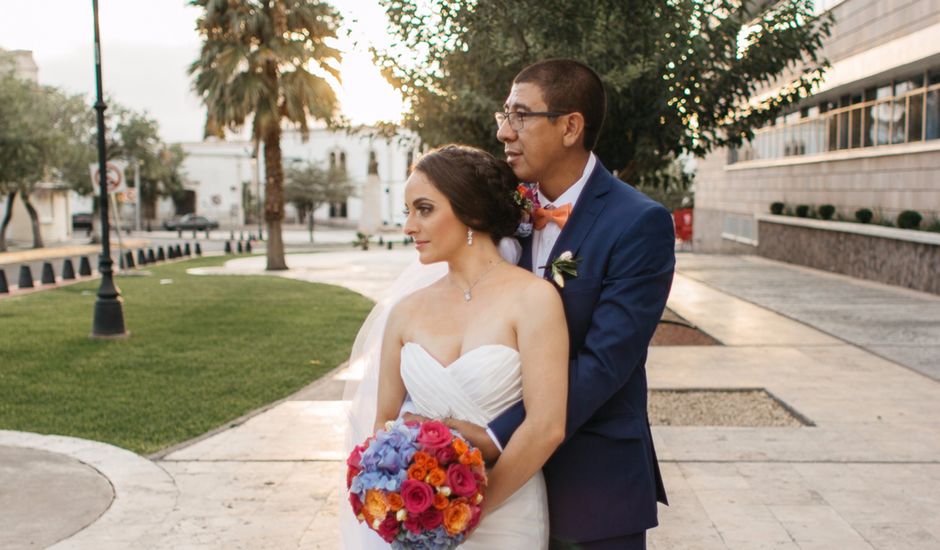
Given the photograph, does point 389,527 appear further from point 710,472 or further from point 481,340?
point 710,472

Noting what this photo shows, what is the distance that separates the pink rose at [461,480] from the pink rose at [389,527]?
0.57 ft

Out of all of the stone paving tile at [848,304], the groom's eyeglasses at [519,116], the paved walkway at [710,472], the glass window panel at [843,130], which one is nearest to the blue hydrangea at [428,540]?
the groom's eyeglasses at [519,116]

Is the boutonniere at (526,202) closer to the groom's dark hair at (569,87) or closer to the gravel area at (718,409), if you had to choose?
the groom's dark hair at (569,87)

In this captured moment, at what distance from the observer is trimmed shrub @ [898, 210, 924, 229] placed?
19.3 meters

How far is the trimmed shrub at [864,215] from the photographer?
22.0 meters

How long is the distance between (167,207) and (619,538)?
90.7 metres

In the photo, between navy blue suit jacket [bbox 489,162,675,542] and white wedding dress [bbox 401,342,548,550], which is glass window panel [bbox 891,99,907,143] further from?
white wedding dress [bbox 401,342,548,550]

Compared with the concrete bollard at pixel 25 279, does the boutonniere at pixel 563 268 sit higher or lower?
higher

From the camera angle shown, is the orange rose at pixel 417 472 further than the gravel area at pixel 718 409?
No

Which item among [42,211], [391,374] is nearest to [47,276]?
[391,374]

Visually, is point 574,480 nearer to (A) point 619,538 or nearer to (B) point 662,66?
(A) point 619,538

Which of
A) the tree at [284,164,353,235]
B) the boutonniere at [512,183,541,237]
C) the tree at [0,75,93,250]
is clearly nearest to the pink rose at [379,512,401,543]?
the boutonniere at [512,183,541,237]

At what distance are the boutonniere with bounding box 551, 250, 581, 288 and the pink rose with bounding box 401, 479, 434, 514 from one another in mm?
638

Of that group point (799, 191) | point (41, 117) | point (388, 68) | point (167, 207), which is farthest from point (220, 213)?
point (388, 68)
